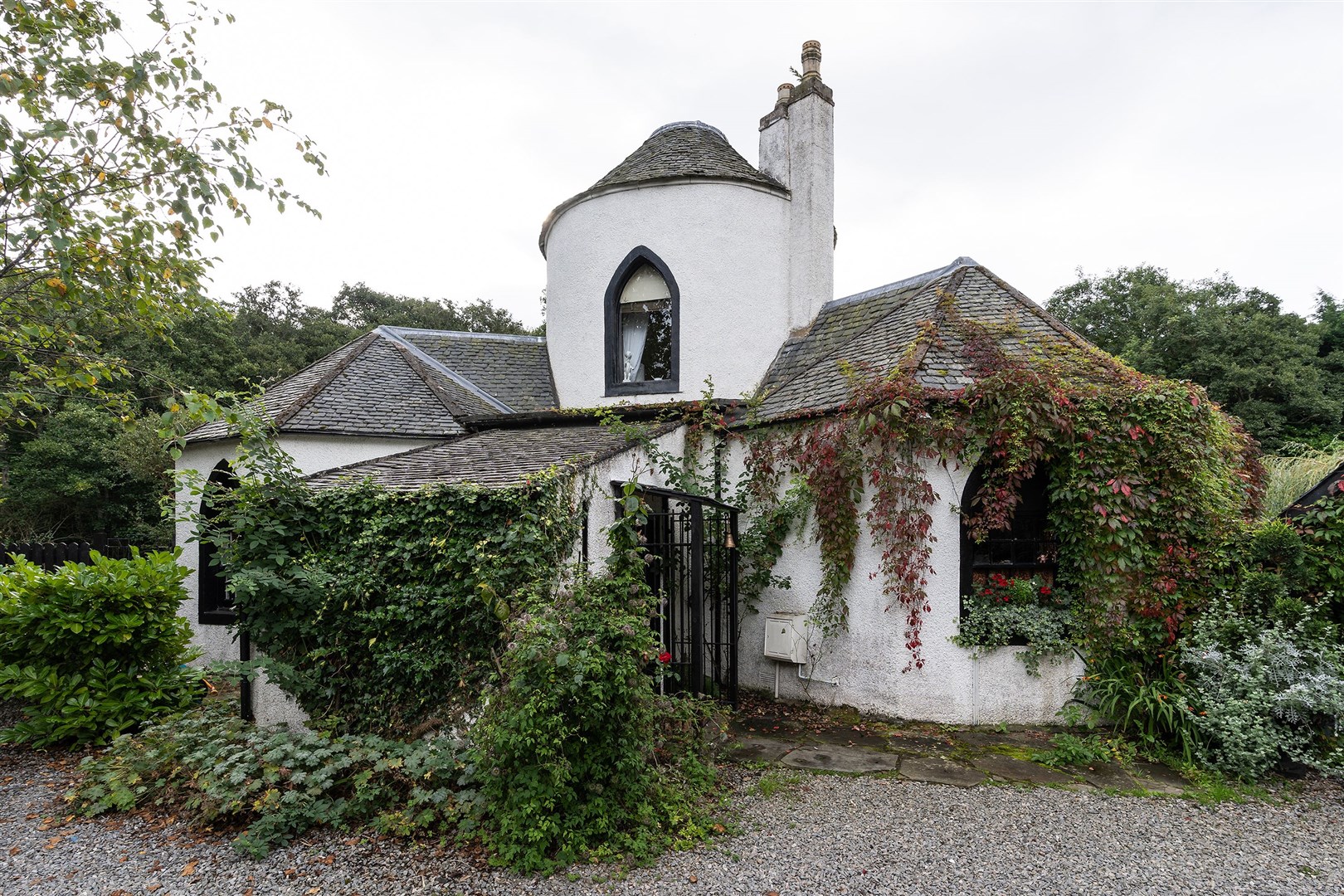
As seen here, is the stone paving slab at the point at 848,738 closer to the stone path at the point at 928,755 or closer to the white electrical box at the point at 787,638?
the stone path at the point at 928,755

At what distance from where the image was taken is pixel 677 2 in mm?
8773

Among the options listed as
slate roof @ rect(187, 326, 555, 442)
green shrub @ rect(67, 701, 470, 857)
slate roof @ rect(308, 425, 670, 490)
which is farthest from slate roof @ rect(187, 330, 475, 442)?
green shrub @ rect(67, 701, 470, 857)

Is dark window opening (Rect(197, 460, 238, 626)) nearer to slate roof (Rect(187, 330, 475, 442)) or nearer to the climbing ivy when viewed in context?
slate roof (Rect(187, 330, 475, 442))

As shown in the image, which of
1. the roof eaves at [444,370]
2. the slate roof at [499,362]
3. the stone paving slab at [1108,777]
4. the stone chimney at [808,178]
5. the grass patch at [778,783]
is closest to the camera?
the grass patch at [778,783]

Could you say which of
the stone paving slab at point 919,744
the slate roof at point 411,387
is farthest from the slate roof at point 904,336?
the slate roof at point 411,387

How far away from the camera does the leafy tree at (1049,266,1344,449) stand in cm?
2373

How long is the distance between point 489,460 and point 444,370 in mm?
6602

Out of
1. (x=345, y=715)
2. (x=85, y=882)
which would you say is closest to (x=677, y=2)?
(x=345, y=715)

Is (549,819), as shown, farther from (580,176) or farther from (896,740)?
(580,176)

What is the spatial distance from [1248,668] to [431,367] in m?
13.1

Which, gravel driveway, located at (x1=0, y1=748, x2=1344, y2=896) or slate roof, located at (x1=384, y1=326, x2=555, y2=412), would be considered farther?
slate roof, located at (x1=384, y1=326, x2=555, y2=412)

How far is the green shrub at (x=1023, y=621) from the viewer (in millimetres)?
6988

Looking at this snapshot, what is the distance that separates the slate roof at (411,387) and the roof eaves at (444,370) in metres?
0.02

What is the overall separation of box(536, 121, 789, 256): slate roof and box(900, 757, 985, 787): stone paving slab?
8842 millimetres
